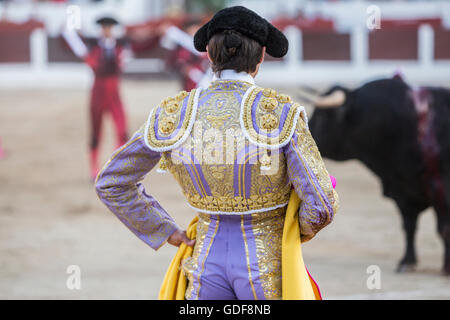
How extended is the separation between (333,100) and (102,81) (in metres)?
4.19

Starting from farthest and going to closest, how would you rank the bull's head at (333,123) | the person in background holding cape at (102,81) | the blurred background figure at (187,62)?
the blurred background figure at (187,62) → the person in background holding cape at (102,81) → the bull's head at (333,123)

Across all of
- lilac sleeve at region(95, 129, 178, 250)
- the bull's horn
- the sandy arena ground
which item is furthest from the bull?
lilac sleeve at region(95, 129, 178, 250)

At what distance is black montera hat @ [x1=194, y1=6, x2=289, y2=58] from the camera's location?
6.21 ft

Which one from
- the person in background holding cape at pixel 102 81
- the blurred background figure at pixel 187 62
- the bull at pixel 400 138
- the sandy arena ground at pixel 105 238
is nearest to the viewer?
the sandy arena ground at pixel 105 238

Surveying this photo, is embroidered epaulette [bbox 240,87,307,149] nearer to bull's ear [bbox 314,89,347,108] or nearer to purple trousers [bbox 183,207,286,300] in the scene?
purple trousers [bbox 183,207,286,300]

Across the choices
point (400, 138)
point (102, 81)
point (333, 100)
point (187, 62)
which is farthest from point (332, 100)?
point (187, 62)

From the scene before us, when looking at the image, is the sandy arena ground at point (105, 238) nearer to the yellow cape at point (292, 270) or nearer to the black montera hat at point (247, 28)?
the yellow cape at point (292, 270)

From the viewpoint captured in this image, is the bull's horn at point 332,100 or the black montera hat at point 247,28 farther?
the bull's horn at point 332,100

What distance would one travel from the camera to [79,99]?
12875 mm

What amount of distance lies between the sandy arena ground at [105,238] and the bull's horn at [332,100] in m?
0.98

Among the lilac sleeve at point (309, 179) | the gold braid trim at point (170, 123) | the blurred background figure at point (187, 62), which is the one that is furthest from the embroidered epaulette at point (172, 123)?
the blurred background figure at point (187, 62)

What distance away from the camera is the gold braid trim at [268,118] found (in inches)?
74.7

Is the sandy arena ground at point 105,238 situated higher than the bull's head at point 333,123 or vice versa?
the bull's head at point 333,123

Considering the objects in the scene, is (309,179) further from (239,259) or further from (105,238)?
(105,238)
